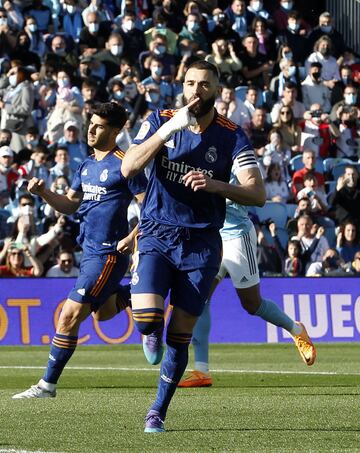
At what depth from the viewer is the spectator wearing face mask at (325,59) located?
26.4 m

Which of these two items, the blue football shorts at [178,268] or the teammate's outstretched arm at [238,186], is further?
the blue football shorts at [178,268]

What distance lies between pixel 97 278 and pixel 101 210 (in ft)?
2.19

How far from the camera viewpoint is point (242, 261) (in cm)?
1301

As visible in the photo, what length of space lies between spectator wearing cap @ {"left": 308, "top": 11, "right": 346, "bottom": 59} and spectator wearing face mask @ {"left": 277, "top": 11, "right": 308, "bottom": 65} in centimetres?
15

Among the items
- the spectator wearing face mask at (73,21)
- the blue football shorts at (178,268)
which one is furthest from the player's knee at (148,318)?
the spectator wearing face mask at (73,21)

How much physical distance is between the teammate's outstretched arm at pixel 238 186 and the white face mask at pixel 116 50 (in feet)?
54.0

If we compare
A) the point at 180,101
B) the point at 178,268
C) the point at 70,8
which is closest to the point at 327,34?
the point at 180,101

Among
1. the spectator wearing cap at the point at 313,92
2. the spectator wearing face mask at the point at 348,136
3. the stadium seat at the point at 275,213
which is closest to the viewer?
the stadium seat at the point at 275,213

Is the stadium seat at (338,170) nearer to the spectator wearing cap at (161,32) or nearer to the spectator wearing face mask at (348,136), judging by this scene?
the spectator wearing face mask at (348,136)

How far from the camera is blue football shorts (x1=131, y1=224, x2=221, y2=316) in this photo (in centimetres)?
859

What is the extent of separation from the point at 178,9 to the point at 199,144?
18.7 meters

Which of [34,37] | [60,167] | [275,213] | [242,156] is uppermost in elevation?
[242,156]

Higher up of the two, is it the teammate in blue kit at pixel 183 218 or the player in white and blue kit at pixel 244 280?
the teammate in blue kit at pixel 183 218

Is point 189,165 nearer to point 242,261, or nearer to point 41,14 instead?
point 242,261
